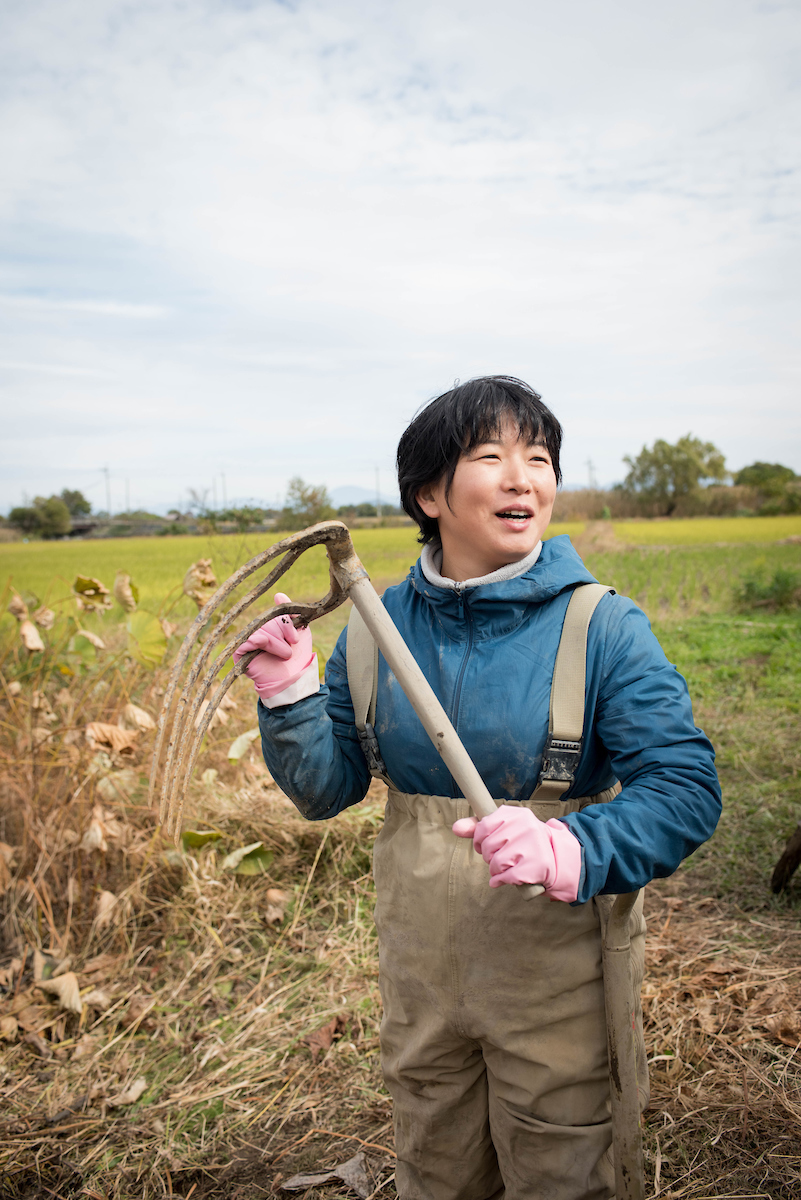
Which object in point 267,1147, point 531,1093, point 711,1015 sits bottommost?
point 267,1147

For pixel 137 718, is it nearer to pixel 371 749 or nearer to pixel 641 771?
pixel 371 749

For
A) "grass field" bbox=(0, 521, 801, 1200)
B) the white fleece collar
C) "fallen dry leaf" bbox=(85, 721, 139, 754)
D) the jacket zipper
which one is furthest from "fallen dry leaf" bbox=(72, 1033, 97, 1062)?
the white fleece collar

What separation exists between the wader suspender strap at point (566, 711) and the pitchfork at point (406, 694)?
15 centimetres

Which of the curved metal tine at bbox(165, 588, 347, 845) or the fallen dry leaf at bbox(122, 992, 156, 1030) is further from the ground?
the curved metal tine at bbox(165, 588, 347, 845)

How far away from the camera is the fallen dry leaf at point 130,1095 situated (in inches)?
88.3

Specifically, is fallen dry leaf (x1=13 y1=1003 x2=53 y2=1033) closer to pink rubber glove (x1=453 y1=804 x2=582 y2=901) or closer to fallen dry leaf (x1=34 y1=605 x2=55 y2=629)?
fallen dry leaf (x1=34 y1=605 x2=55 y2=629)

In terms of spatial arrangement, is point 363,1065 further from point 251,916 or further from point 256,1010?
point 251,916

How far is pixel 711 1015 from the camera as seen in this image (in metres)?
2.27

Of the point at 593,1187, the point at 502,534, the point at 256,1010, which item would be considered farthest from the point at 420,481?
the point at 256,1010

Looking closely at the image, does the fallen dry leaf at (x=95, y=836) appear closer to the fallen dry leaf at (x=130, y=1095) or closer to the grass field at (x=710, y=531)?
the fallen dry leaf at (x=130, y=1095)

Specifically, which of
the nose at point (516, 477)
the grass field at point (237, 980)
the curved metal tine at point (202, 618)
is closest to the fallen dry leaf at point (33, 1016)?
the grass field at point (237, 980)

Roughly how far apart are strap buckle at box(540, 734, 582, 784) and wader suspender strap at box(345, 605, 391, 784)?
334 millimetres

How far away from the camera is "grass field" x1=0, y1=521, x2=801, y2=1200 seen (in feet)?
6.54

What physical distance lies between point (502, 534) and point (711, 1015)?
1.84 metres
